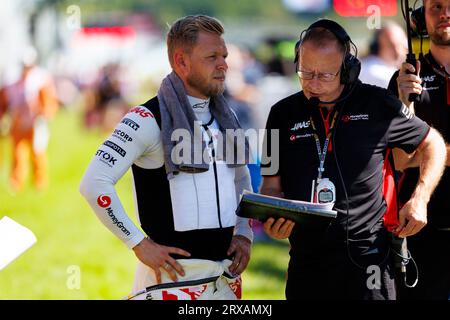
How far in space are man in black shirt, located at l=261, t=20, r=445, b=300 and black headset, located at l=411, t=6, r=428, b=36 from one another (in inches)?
29.0

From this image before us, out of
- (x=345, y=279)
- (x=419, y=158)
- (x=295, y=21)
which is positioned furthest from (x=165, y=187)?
(x=295, y=21)

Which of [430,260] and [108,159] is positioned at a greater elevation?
[108,159]

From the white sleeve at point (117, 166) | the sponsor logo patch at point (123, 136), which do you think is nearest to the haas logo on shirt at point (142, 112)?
the white sleeve at point (117, 166)

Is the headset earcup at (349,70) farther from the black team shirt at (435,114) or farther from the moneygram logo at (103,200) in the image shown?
the moneygram logo at (103,200)

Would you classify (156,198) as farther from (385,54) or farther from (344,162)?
(385,54)

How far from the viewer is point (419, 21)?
528cm

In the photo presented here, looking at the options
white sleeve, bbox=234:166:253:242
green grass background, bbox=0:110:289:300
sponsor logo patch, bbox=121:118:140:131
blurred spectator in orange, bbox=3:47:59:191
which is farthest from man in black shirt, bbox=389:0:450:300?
blurred spectator in orange, bbox=3:47:59:191

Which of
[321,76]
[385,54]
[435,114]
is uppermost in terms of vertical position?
[385,54]

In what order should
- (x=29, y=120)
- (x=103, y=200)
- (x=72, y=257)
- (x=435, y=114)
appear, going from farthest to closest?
1. (x=29, y=120)
2. (x=72, y=257)
3. (x=435, y=114)
4. (x=103, y=200)

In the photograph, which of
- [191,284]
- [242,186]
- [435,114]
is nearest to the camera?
[191,284]

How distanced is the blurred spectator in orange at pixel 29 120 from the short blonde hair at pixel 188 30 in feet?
40.6

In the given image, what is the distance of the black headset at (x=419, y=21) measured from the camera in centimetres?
527

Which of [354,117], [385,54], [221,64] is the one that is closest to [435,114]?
[354,117]

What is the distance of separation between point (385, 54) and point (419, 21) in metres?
→ 3.86
